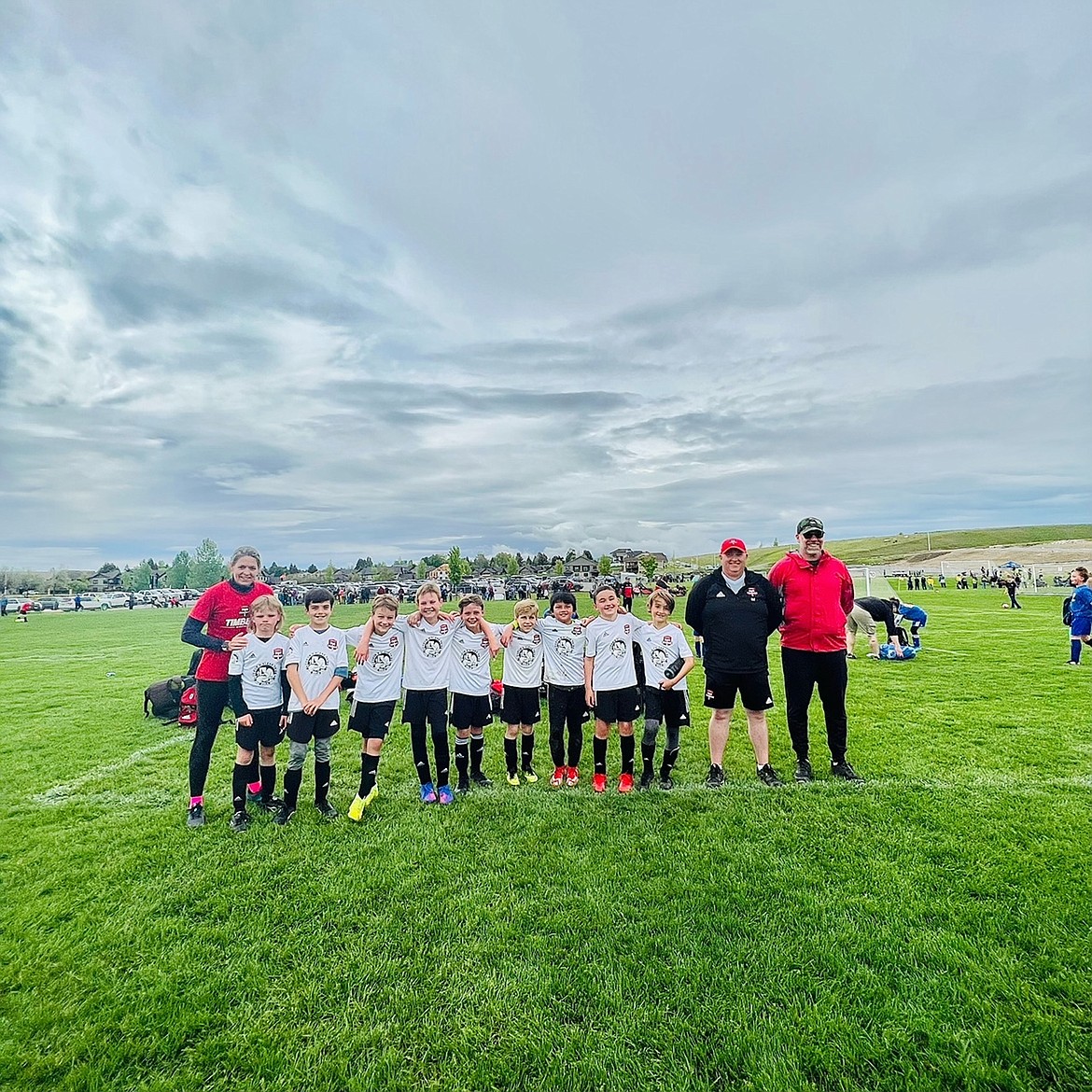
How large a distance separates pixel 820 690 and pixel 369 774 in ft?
14.4

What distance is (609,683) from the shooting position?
18.5ft

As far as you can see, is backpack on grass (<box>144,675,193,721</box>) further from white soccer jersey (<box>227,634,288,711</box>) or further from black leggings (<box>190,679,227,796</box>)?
white soccer jersey (<box>227,634,288,711</box>)

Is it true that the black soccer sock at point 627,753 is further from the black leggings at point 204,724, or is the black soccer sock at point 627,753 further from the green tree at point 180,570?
the green tree at point 180,570

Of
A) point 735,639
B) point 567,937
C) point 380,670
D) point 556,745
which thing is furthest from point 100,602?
point 567,937

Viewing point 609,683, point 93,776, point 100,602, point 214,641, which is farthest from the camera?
point 100,602

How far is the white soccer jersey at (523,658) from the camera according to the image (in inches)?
238

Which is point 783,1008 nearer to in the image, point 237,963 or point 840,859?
point 840,859

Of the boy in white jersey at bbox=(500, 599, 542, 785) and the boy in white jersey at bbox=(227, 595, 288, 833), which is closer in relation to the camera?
the boy in white jersey at bbox=(227, 595, 288, 833)

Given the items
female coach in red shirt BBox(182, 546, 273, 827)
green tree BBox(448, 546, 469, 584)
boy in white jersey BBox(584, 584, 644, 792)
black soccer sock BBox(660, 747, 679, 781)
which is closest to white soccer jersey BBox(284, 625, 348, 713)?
female coach in red shirt BBox(182, 546, 273, 827)

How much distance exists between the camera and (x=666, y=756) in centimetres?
579

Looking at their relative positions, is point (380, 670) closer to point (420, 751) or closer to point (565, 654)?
point (420, 751)

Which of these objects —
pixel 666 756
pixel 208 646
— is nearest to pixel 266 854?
pixel 208 646

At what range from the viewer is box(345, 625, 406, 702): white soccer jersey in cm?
530

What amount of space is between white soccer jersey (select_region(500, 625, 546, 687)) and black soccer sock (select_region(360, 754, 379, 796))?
4.86ft
